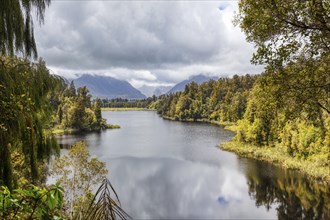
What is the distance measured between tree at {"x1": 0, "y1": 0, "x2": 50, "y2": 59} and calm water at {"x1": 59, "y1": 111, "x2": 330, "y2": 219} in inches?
882

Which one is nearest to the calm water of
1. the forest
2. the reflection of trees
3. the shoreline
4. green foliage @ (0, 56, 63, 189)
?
the reflection of trees

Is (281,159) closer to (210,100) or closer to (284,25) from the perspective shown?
(284,25)

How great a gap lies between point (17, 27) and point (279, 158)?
42906 millimetres

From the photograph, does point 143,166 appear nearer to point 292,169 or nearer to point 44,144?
point 292,169

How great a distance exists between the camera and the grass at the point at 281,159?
3477 cm

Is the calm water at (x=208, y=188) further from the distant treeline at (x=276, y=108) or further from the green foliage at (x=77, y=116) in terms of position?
the green foliage at (x=77, y=116)

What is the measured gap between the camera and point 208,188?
34125mm

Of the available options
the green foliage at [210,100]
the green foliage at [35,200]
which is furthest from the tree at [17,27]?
the green foliage at [210,100]

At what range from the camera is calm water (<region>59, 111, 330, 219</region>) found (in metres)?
26.8

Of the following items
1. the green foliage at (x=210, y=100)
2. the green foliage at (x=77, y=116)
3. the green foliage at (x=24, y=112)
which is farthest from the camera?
the green foliage at (x=210, y=100)

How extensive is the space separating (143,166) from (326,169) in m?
22.6

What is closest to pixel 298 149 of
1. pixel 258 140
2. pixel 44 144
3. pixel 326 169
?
pixel 326 169

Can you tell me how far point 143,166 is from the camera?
42156 millimetres

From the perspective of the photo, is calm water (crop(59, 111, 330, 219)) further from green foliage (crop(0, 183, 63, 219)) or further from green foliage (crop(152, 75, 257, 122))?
green foliage (crop(152, 75, 257, 122))
